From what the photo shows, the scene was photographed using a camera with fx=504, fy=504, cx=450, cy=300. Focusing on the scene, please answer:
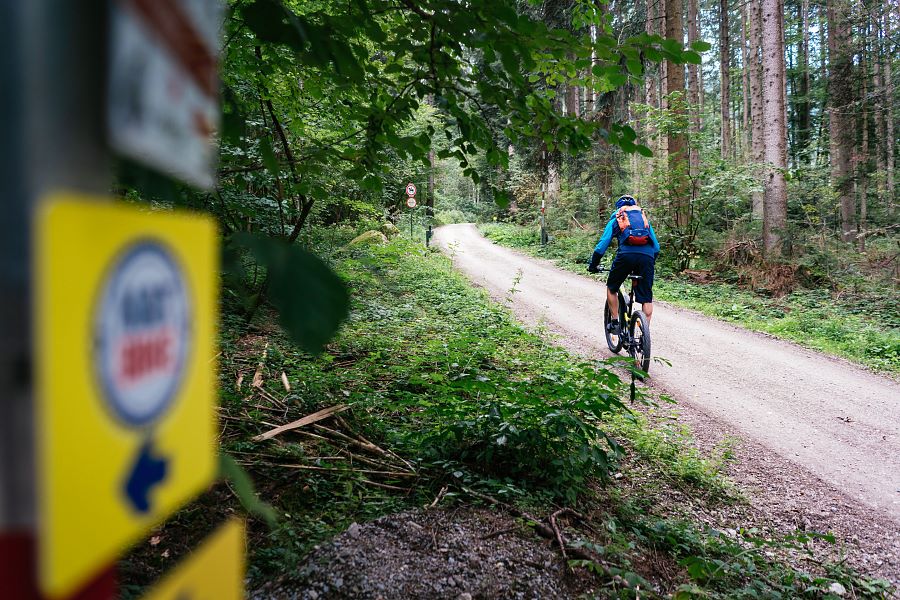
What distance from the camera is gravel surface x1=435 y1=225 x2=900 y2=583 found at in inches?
147

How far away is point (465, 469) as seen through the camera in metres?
3.11

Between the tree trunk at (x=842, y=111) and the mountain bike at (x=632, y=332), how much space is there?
15200 mm

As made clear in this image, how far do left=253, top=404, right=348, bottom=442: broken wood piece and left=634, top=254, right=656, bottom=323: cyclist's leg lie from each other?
400 centimetres

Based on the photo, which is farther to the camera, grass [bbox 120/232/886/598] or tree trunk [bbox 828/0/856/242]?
tree trunk [bbox 828/0/856/242]

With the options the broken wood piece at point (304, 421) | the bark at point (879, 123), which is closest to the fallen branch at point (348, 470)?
the broken wood piece at point (304, 421)

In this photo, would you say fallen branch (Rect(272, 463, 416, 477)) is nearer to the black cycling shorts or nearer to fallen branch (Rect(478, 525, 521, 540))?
fallen branch (Rect(478, 525, 521, 540))

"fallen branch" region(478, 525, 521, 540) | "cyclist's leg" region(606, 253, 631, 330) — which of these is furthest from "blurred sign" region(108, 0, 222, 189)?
"cyclist's leg" region(606, 253, 631, 330)

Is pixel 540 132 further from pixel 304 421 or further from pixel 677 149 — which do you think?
pixel 677 149

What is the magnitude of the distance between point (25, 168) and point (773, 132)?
14033 millimetres

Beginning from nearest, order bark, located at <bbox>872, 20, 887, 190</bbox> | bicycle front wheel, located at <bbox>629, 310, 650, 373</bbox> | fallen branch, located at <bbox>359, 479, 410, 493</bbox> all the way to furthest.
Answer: fallen branch, located at <bbox>359, 479, 410, 493</bbox>
bicycle front wheel, located at <bbox>629, 310, 650, 373</bbox>
bark, located at <bbox>872, 20, 887, 190</bbox>

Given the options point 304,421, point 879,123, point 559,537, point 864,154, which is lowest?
point 559,537

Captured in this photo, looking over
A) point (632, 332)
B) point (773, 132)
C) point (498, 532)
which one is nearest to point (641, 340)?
point (632, 332)

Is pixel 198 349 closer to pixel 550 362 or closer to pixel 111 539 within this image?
pixel 111 539

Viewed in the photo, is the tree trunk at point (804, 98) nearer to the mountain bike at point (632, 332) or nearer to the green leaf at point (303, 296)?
the mountain bike at point (632, 332)
